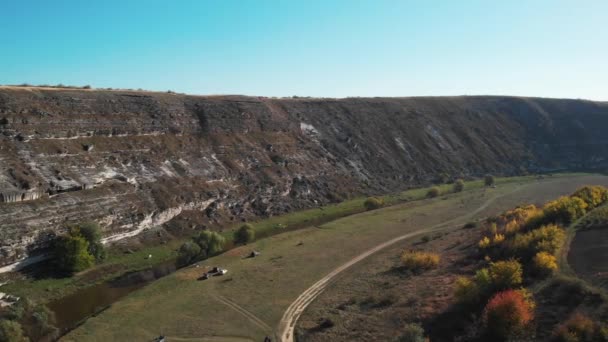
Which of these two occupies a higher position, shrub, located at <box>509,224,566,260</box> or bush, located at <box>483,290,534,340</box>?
shrub, located at <box>509,224,566,260</box>

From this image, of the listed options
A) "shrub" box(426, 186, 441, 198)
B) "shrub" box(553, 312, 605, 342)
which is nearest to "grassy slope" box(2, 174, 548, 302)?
"shrub" box(426, 186, 441, 198)

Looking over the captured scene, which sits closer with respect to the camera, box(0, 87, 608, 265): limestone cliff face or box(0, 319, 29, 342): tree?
box(0, 319, 29, 342): tree

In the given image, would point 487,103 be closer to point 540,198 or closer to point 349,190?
point 540,198

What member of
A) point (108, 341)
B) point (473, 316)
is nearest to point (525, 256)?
point (473, 316)

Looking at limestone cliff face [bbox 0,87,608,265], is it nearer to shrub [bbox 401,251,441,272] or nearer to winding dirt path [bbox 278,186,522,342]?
winding dirt path [bbox 278,186,522,342]

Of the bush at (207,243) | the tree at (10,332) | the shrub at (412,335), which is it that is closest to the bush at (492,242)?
the shrub at (412,335)

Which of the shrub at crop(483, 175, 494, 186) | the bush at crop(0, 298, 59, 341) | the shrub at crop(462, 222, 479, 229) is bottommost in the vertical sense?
the bush at crop(0, 298, 59, 341)

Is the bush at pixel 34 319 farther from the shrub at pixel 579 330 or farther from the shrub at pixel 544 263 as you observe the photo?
the shrub at pixel 544 263
